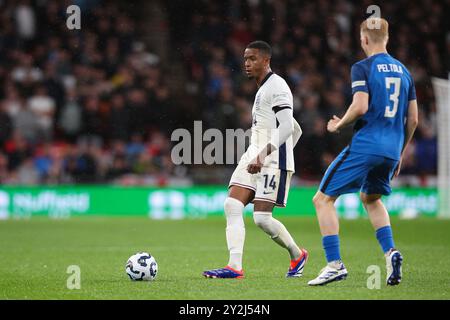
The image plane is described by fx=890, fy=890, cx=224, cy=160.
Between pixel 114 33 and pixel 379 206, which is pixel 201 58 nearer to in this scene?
pixel 114 33

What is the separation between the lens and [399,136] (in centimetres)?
717

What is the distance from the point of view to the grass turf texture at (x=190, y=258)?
6762 millimetres

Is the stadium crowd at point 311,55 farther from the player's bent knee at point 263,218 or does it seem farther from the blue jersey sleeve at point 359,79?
the blue jersey sleeve at point 359,79

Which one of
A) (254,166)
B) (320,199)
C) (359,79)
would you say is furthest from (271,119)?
(359,79)

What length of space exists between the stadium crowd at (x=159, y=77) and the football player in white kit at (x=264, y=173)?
34.6 feet

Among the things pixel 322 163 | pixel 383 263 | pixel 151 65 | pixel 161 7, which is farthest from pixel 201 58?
pixel 383 263

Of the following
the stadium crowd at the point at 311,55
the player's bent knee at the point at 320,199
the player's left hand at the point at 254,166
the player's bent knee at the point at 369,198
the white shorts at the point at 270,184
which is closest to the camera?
the player's bent knee at the point at 320,199

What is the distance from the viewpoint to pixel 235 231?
26.2 ft

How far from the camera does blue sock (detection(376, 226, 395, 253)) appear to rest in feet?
23.8

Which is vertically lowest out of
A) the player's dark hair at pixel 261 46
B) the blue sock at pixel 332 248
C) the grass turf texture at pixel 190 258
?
the grass turf texture at pixel 190 258

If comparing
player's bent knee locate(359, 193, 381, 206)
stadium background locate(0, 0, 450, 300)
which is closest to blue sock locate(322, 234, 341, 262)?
player's bent knee locate(359, 193, 381, 206)

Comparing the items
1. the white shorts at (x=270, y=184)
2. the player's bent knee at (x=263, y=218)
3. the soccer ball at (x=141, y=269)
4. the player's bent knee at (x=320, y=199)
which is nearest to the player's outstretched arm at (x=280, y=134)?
the white shorts at (x=270, y=184)

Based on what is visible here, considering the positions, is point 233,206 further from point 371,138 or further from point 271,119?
point 371,138

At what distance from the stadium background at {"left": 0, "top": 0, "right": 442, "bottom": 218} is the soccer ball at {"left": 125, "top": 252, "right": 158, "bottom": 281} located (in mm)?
10831
